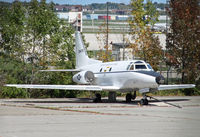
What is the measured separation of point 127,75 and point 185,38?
1004cm

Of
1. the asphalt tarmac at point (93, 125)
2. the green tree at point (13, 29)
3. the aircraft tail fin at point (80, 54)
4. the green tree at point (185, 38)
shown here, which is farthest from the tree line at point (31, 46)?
the asphalt tarmac at point (93, 125)

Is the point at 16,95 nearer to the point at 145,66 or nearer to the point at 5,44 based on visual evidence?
the point at 5,44

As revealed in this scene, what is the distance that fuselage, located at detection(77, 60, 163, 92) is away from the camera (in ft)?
85.2

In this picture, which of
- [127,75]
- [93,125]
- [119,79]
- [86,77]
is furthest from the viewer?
[86,77]

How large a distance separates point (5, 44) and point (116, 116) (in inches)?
690

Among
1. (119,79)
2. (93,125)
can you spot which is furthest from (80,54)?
(93,125)

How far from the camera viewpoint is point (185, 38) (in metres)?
35.3

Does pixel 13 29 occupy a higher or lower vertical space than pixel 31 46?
higher

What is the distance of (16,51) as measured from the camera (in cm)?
3297

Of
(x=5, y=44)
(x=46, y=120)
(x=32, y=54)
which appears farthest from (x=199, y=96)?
(x=46, y=120)

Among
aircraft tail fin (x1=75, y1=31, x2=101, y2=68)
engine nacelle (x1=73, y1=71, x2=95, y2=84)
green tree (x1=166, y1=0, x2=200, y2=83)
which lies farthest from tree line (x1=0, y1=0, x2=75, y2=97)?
green tree (x1=166, y1=0, x2=200, y2=83)

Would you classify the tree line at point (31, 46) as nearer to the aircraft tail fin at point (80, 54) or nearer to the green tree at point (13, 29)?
the green tree at point (13, 29)

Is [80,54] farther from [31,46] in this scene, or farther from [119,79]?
[119,79]

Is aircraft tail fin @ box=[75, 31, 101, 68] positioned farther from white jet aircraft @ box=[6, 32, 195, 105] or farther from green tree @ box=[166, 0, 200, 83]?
green tree @ box=[166, 0, 200, 83]
